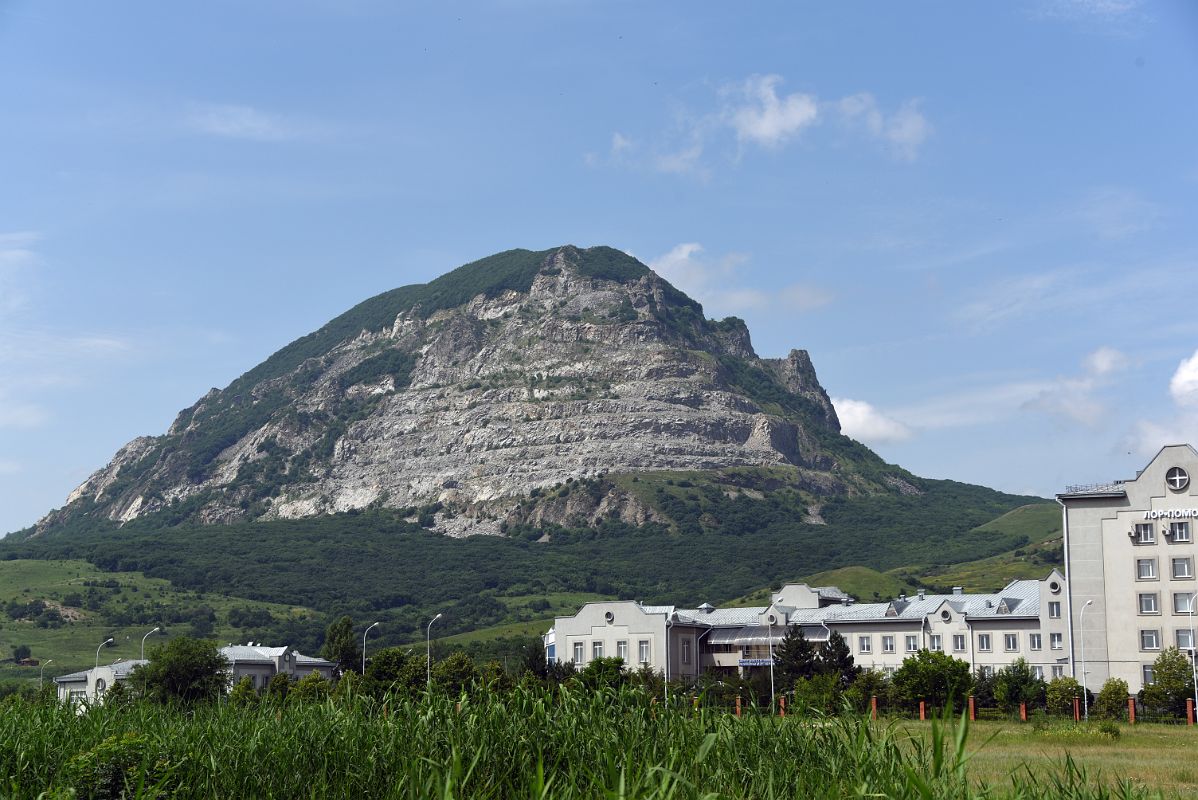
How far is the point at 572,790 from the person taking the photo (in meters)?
14.5

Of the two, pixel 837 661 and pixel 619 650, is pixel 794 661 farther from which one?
pixel 619 650

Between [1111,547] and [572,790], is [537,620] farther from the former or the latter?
[572,790]

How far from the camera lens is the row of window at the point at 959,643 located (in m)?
87.8

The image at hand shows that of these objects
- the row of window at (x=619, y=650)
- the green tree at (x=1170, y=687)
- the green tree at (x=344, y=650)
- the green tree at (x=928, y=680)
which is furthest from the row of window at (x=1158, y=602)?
the green tree at (x=344, y=650)

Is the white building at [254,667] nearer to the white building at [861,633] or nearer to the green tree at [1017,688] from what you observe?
the white building at [861,633]

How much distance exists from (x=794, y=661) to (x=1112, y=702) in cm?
2228

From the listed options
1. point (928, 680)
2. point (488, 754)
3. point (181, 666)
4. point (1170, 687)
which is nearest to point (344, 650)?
point (181, 666)

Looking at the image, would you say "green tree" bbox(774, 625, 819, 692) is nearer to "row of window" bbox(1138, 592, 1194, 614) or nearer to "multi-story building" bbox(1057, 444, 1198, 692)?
"multi-story building" bbox(1057, 444, 1198, 692)

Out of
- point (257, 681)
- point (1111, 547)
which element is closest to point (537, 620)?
point (257, 681)

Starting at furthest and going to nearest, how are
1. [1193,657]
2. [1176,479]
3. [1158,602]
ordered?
[1176,479] → [1158,602] → [1193,657]

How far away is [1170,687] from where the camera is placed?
6438cm

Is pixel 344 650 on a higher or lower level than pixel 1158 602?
lower

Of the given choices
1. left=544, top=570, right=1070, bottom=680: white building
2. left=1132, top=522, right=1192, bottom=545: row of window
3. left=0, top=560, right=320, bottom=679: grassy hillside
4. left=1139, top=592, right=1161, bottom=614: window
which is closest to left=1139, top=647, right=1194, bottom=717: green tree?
left=1139, top=592, right=1161, bottom=614: window

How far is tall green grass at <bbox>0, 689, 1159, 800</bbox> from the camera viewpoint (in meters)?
15.2
